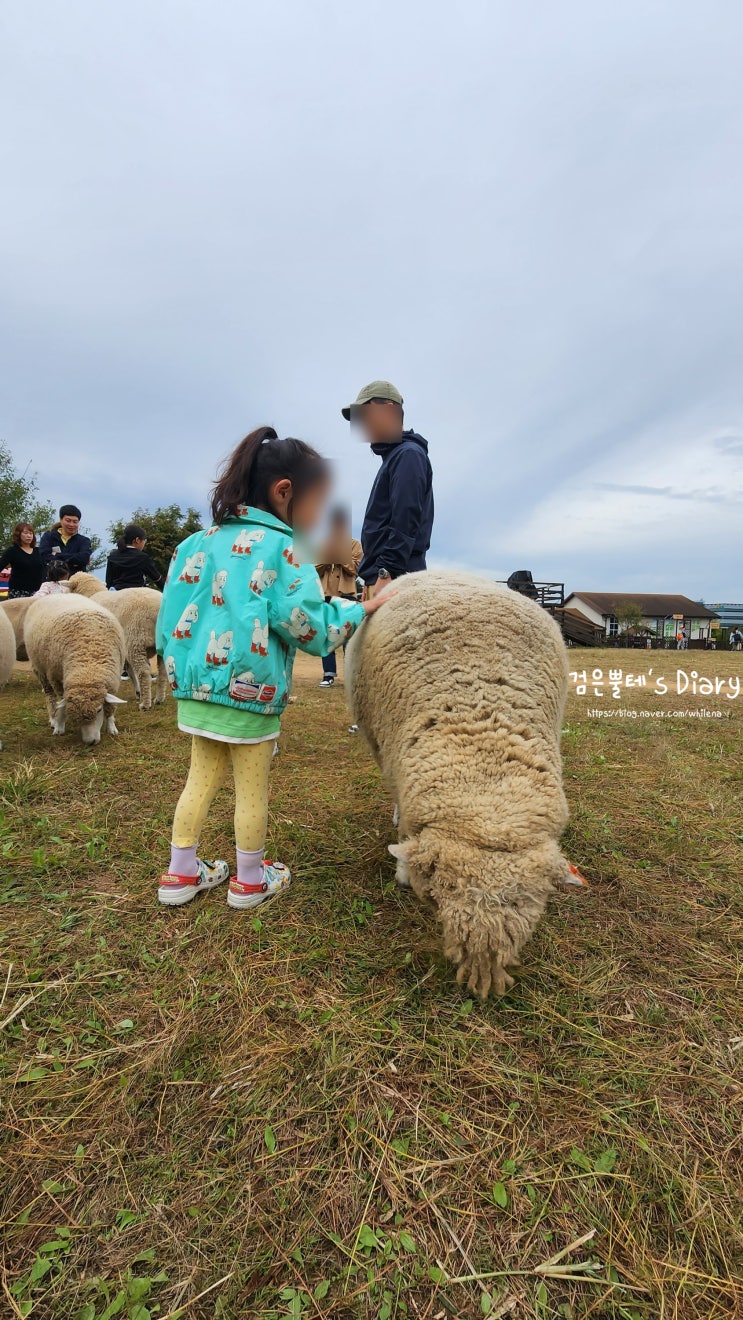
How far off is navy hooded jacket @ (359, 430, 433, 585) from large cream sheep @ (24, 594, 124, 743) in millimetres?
2932

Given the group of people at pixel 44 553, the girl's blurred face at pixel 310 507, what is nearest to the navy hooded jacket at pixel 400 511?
the girl's blurred face at pixel 310 507

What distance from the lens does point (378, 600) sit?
8.59 feet

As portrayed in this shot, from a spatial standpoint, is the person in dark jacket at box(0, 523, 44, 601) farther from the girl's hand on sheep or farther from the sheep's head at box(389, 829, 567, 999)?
the sheep's head at box(389, 829, 567, 999)

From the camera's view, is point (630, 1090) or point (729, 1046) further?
point (729, 1046)

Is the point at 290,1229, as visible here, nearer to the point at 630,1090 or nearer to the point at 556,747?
the point at 630,1090

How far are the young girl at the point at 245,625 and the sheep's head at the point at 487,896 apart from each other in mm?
937

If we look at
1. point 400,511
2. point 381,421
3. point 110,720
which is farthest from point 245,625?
point 110,720

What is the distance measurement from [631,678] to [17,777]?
11.5 meters

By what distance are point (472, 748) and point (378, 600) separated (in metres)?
0.89

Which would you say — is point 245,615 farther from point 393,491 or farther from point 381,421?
point 381,421

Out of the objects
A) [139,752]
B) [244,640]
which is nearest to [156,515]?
[139,752]

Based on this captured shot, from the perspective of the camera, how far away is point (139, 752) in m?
5.00

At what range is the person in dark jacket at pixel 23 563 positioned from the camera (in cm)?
844

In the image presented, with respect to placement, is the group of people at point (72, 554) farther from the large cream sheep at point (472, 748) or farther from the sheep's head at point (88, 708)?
the large cream sheep at point (472, 748)
